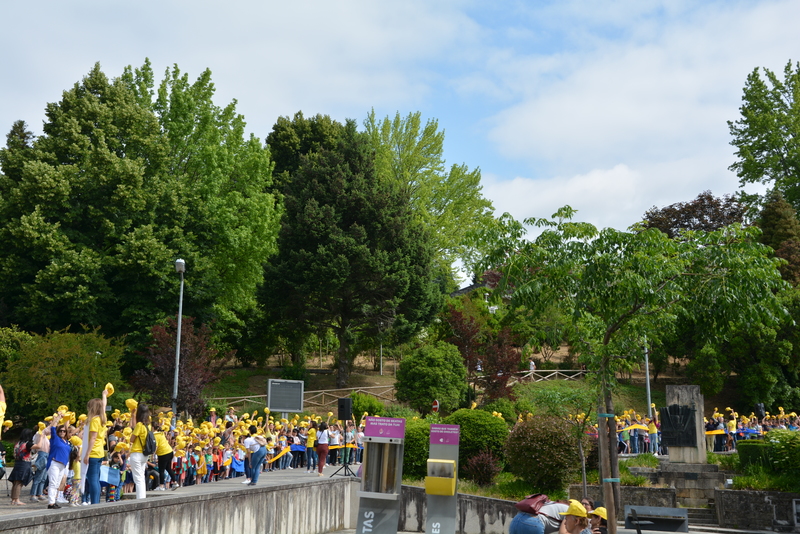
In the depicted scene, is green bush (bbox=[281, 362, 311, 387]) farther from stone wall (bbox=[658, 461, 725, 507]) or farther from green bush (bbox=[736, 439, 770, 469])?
green bush (bbox=[736, 439, 770, 469])

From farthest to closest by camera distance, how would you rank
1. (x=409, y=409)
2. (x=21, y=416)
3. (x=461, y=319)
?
(x=461, y=319) → (x=409, y=409) → (x=21, y=416)

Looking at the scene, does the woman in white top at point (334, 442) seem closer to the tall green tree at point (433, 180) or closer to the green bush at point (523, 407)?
the green bush at point (523, 407)

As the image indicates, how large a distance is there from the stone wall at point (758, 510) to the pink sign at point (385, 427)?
11.2m

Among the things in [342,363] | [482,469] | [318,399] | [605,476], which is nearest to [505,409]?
[482,469]

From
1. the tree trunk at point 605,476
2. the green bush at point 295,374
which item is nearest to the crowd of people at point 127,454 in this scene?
the tree trunk at point 605,476

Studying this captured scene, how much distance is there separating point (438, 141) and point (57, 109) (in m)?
22.6

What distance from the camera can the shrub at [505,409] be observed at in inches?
1218

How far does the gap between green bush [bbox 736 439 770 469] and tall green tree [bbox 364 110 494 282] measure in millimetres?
25808

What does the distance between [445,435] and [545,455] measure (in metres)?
7.07

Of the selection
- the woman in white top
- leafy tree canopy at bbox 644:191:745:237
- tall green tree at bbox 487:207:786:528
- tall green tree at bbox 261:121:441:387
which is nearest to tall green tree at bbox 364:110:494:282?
tall green tree at bbox 261:121:441:387

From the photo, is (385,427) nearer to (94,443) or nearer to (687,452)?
(94,443)

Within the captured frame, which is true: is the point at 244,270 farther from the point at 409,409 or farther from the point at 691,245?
the point at 691,245

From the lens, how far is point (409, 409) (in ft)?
106

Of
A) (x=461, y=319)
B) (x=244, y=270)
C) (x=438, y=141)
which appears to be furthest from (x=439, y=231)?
(x=244, y=270)
